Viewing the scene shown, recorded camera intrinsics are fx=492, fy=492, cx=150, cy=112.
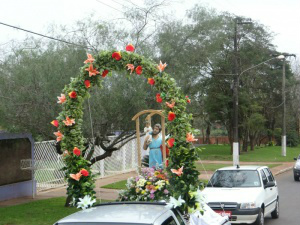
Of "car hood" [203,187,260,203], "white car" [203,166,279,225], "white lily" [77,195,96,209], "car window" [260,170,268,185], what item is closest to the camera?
"white lily" [77,195,96,209]

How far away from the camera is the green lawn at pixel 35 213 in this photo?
11.9 metres

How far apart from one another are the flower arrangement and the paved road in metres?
5.89

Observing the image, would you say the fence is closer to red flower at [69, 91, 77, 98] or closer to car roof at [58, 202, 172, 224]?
red flower at [69, 91, 77, 98]

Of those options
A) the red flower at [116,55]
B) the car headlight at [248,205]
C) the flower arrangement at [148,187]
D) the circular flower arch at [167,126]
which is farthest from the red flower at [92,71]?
the car headlight at [248,205]

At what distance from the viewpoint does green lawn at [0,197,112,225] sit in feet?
38.9

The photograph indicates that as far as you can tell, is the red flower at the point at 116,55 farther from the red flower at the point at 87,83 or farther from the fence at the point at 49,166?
the fence at the point at 49,166

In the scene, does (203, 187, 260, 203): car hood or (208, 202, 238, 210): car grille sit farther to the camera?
(203, 187, 260, 203): car hood

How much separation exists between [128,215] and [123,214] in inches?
3.4

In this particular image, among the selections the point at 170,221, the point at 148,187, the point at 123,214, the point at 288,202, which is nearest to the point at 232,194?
the point at 148,187

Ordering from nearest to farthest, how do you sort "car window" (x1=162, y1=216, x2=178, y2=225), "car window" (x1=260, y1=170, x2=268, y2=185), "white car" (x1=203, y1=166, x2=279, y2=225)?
"car window" (x1=162, y1=216, x2=178, y2=225) → "white car" (x1=203, y1=166, x2=279, y2=225) → "car window" (x1=260, y1=170, x2=268, y2=185)

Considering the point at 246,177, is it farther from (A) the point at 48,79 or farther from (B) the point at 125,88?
(A) the point at 48,79

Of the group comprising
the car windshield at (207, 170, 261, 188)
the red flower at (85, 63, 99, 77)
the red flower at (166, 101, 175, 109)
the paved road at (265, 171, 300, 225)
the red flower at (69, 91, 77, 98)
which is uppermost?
the red flower at (85, 63, 99, 77)

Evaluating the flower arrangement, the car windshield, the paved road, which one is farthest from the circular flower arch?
the paved road

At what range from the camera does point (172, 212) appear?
5820mm
